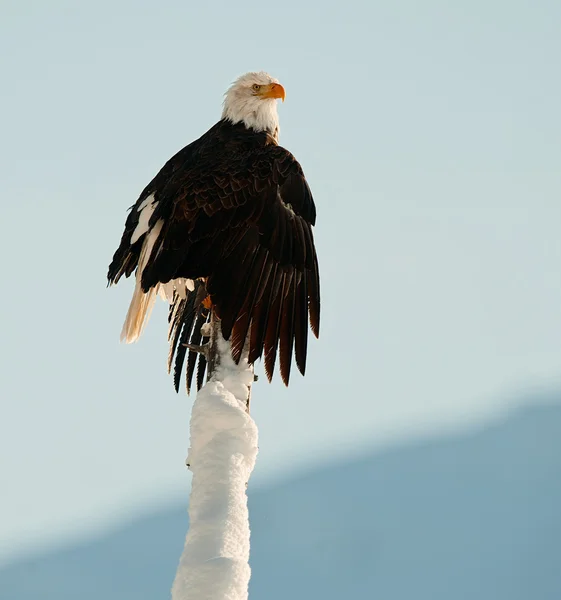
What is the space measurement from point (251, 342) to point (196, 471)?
4.12ft

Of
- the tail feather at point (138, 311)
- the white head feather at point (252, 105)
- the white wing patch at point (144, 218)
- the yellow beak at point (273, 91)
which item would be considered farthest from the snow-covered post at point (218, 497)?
the yellow beak at point (273, 91)

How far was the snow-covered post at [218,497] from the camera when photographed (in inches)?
172

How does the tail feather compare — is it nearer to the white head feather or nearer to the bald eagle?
the bald eagle

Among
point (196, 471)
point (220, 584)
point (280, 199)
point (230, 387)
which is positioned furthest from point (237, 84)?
point (220, 584)

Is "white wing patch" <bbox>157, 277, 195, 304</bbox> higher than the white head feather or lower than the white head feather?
lower

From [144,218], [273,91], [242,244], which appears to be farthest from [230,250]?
[273,91]

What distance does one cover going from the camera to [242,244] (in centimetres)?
654

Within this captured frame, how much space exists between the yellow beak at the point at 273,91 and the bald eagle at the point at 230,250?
0.65 metres

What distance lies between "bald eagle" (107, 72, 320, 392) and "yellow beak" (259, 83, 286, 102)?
645mm

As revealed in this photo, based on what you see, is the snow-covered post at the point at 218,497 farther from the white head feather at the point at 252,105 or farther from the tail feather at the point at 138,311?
the white head feather at the point at 252,105

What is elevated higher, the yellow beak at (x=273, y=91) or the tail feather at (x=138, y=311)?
the yellow beak at (x=273, y=91)

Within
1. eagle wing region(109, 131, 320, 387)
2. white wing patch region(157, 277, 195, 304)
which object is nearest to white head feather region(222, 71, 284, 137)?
eagle wing region(109, 131, 320, 387)

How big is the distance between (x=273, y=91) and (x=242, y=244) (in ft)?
7.89

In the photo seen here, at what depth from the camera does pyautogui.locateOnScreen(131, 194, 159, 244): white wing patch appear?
716cm
